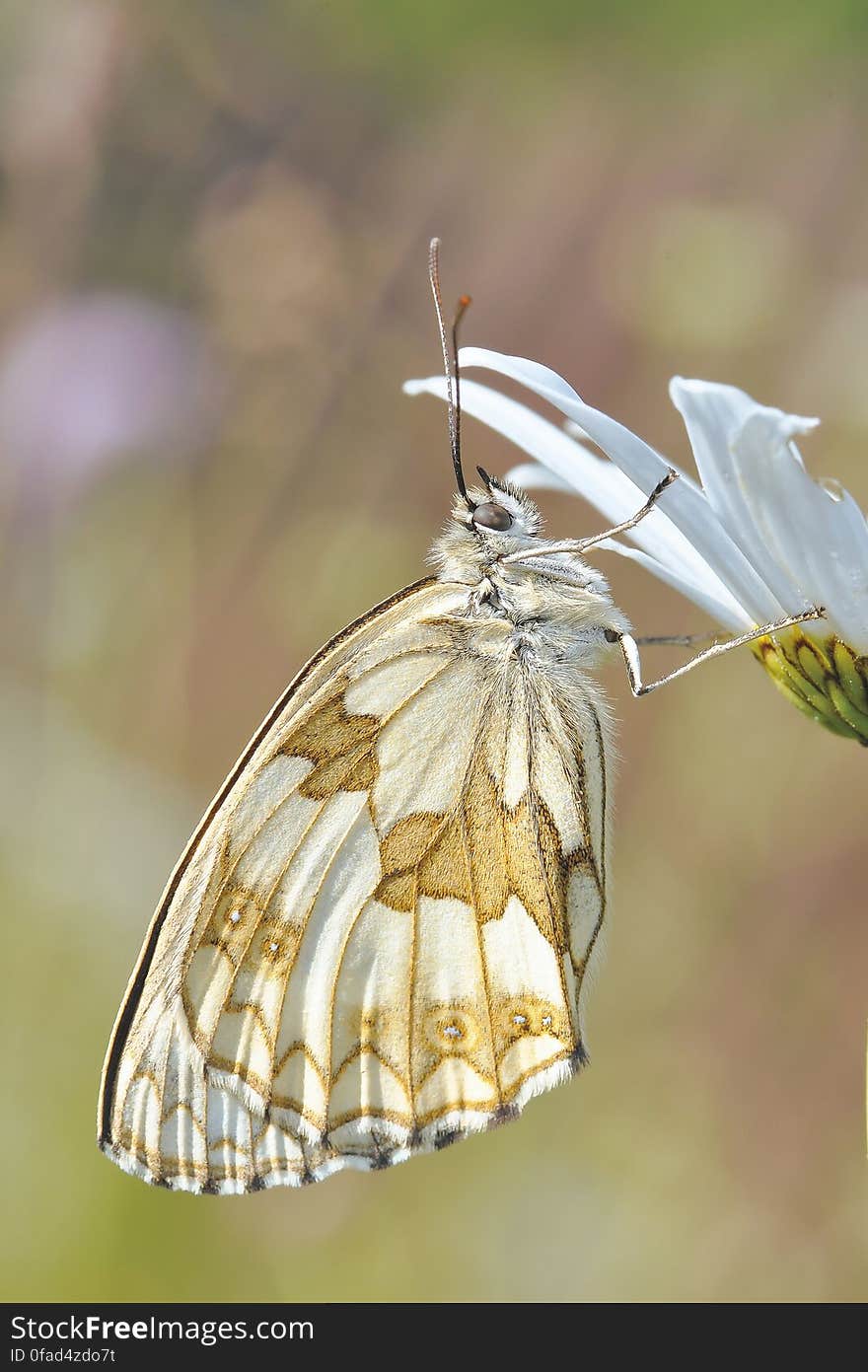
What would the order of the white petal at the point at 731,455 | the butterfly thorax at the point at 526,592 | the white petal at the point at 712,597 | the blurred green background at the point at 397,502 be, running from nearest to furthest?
1. the white petal at the point at 731,455
2. the white petal at the point at 712,597
3. the butterfly thorax at the point at 526,592
4. the blurred green background at the point at 397,502

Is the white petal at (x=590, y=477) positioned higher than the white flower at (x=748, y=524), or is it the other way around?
the white petal at (x=590, y=477)

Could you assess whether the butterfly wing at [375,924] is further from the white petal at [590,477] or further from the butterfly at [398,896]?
the white petal at [590,477]

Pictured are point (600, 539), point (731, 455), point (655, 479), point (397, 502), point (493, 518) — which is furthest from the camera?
point (397, 502)

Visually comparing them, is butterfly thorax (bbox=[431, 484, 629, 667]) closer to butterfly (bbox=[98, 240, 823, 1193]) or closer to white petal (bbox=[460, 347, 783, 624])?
butterfly (bbox=[98, 240, 823, 1193])

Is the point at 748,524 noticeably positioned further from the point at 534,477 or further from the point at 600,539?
the point at 534,477

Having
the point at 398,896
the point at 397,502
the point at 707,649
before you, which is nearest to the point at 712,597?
the point at 707,649

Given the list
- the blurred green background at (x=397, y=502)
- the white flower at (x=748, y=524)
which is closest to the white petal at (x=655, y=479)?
the white flower at (x=748, y=524)

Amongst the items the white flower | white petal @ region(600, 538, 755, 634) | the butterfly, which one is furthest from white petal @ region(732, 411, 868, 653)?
the butterfly
